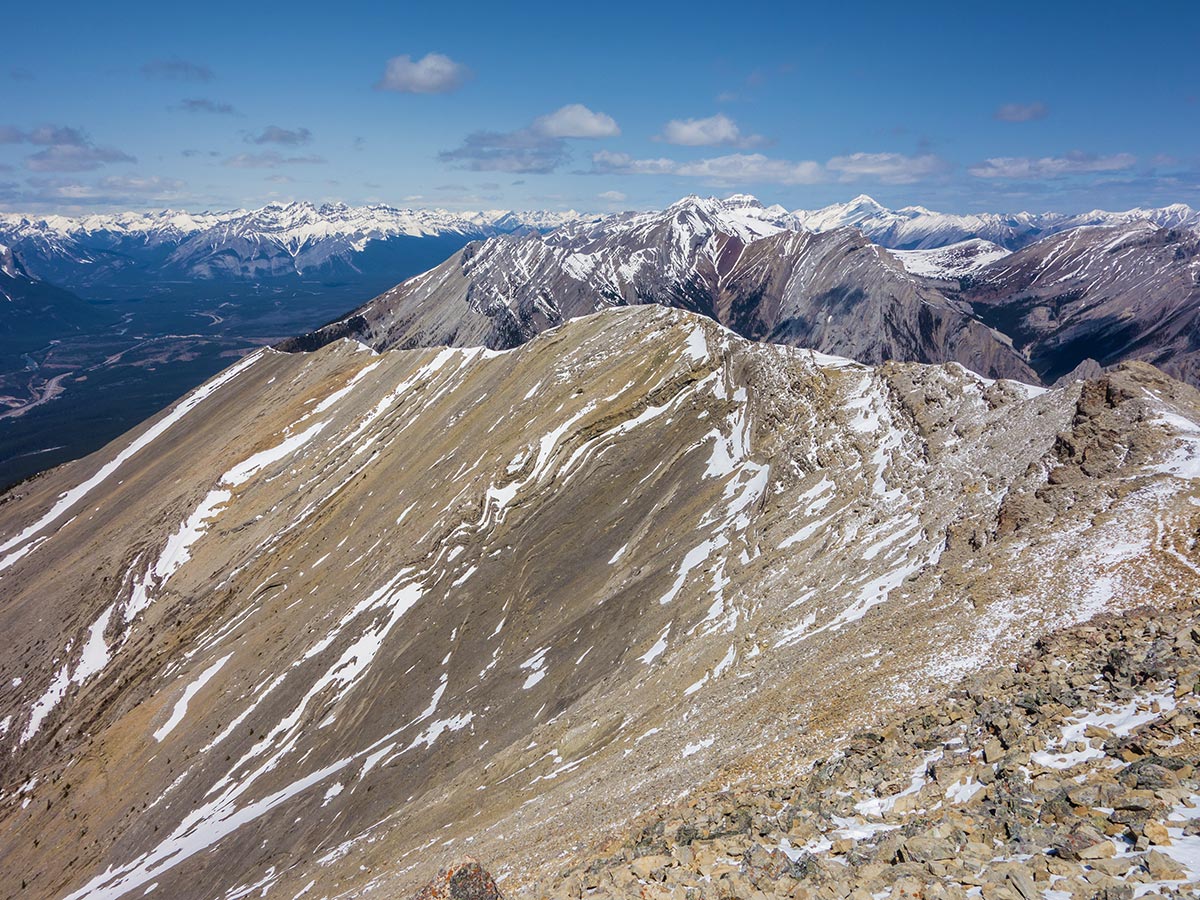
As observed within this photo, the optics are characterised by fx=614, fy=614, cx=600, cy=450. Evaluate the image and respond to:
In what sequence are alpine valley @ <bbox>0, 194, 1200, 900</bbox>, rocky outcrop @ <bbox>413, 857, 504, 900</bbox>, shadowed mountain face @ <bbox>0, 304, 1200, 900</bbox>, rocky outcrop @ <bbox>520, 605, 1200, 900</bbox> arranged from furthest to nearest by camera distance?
shadowed mountain face @ <bbox>0, 304, 1200, 900</bbox>
alpine valley @ <bbox>0, 194, 1200, 900</bbox>
rocky outcrop @ <bbox>413, 857, 504, 900</bbox>
rocky outcrop @ <bbox>520, 605, 1200, 900</bbox>

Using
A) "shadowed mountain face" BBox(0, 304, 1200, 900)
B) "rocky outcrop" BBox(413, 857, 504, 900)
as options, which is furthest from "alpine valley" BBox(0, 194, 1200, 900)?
"shadowed mountain face" BBox(0, 304, 1200, 900)

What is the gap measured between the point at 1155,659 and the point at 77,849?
82912 mm

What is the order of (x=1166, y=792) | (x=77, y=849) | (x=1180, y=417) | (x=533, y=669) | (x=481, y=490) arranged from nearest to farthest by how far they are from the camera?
(x=1166, y=792) < (x=1180, y=417) < (x=533, y=669) < (x=77, y=849) < (x=481, y=490)

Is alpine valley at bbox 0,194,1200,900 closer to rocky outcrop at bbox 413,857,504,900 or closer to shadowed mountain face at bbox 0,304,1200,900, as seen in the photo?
rocky outcrop at bbox 413,857,504,900

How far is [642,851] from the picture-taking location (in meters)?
17.2

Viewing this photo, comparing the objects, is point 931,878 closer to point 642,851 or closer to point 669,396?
point 642,851

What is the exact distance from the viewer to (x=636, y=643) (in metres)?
45.9

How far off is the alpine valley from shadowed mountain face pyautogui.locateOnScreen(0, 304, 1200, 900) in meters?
0.33

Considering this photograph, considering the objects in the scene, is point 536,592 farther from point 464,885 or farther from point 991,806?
point 991,806

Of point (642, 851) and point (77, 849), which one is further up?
point (642, 851)

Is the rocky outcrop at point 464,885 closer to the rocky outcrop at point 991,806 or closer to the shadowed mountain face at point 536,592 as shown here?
the rocky outcrop at point 991,806

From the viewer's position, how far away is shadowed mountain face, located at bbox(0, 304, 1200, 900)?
28.5 meters

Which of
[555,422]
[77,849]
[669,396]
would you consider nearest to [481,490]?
[555,422]

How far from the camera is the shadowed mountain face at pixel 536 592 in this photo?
28.5 m
